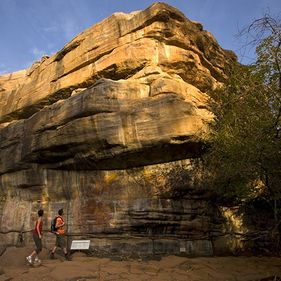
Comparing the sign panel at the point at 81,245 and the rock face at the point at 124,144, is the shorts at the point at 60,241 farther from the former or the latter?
the rock face at the point at 124,144

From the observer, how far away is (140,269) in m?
12.3

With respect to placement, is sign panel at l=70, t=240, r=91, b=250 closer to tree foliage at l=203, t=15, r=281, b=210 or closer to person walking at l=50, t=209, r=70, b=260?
person walking at l=50, t=209, r=70, b=260

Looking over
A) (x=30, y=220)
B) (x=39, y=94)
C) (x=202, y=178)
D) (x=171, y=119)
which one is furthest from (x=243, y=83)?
(x=39, y=94)

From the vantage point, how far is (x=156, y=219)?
14.8 m

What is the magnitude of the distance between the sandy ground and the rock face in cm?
132

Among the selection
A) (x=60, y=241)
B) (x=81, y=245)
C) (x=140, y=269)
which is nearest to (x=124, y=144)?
(x=81, y=245)

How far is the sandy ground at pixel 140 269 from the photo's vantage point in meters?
11.2

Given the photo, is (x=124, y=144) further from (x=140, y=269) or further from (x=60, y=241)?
(x=140, y=269)

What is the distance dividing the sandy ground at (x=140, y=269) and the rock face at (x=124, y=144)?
132 cm

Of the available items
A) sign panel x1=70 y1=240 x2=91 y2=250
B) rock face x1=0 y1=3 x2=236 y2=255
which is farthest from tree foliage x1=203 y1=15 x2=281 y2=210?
sign panel x1=70 y1=240 x2=91 y2=250

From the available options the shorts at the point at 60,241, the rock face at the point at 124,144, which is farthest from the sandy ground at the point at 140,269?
the rock face at the point at 124,144

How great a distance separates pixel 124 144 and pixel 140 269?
5096 millimetres

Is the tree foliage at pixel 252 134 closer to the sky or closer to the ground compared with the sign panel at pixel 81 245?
closer to the sky

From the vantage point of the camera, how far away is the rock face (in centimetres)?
1499
